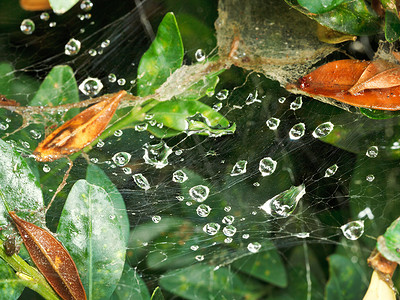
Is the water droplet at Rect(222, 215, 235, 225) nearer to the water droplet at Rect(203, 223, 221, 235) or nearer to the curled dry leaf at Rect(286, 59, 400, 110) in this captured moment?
the water droplet at Rect(203, 223, 221, 235)

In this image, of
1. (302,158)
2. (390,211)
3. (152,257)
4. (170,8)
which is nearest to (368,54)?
(302,158)

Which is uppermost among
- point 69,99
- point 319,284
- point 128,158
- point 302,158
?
point 69,99

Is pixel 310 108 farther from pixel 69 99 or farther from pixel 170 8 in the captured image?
pixel 69 99

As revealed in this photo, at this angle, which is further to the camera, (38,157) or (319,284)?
(319,284)

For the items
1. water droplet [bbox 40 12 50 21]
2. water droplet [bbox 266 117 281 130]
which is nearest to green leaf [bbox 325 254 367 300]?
water droplet [bbox 266 117 281 130]

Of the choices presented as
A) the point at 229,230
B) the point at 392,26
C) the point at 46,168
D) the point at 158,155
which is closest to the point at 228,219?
the point at 229,230

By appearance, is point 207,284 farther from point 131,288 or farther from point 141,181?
point 141,181
